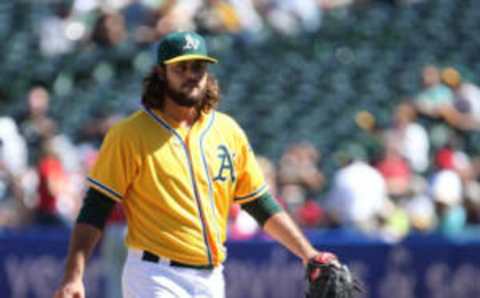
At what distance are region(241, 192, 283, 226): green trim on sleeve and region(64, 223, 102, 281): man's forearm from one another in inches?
28.7

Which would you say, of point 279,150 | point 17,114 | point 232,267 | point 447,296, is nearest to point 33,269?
point 232,267

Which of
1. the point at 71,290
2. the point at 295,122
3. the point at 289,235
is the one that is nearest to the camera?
the point at 71,290

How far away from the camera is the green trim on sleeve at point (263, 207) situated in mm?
5316

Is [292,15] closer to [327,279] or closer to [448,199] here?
[448,199]

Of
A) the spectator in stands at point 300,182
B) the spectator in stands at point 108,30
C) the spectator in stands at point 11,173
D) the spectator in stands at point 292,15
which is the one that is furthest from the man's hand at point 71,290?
the spectator in stands at point 292,15

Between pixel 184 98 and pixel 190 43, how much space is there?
0.21 metres

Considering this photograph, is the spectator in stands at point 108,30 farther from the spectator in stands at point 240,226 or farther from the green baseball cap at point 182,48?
the green baseball cap at point 182,48

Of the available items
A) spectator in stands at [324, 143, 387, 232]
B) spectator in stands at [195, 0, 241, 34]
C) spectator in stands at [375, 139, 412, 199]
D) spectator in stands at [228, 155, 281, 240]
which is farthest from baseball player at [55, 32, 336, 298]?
spectator in stands at [195, 0, 241, 34]

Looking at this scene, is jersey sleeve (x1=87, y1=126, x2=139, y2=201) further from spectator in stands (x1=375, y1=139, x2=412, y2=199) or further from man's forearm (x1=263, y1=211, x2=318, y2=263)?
spectator in stands (x1=375, y1=139, x2=412, y2=199)

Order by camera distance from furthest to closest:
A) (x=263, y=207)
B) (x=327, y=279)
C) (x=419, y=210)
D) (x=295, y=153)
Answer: (x=295, y=153) < (x=419, y=210) < (x=263, y=207) < (x=327, y=279)

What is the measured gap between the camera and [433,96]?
1338cm

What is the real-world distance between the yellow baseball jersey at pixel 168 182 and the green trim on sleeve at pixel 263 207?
0.22 metres

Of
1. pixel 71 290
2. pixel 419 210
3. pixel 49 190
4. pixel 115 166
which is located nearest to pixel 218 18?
pixel 419 210

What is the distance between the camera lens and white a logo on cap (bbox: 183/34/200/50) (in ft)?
16.2
